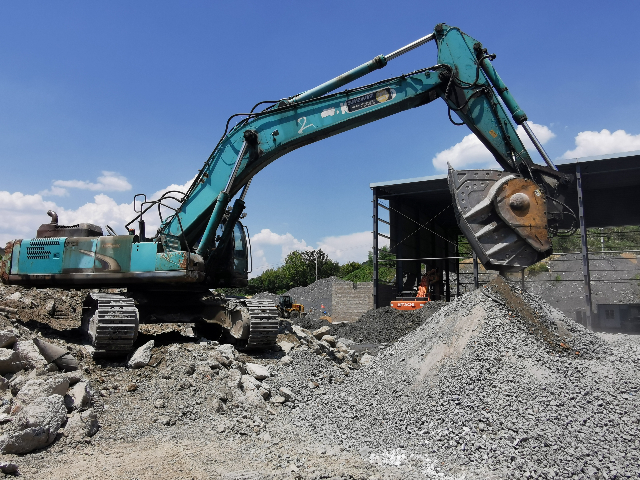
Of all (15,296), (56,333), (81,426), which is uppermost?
(15,296)

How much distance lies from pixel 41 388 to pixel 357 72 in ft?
20.9

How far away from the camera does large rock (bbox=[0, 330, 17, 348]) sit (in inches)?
250

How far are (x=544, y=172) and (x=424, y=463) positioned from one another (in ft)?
15.3

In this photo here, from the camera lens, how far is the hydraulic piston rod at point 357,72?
8008 millimetres

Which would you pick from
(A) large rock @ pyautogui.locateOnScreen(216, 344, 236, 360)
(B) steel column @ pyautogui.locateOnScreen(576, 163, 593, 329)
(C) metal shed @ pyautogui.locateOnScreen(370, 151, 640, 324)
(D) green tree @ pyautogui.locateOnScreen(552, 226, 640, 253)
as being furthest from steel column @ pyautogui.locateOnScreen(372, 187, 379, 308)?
(D) green tree @ pyautogui.locateOnScreen(552, 226, 640, 253)

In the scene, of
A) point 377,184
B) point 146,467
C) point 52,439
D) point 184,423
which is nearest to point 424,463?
point 146,467

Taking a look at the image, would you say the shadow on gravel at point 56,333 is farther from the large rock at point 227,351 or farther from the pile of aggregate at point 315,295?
the pile of aggregate at point 315,295

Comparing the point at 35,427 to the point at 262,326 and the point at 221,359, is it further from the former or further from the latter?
the point at 262,326

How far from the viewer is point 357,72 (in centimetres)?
822

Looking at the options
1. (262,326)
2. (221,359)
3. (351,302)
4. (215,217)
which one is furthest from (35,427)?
(351,302)

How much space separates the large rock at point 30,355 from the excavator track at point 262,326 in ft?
9.88

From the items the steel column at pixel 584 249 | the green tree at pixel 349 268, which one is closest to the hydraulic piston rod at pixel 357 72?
the steel column at pixel 584 249

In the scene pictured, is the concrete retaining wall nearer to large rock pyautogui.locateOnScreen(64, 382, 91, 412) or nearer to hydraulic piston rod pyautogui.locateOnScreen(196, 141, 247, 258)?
hydraulic piston rod pyautogui.locateOnScreen(196, 141, 247, 258)

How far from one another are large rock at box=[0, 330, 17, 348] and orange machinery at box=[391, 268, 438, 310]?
43.4ft
